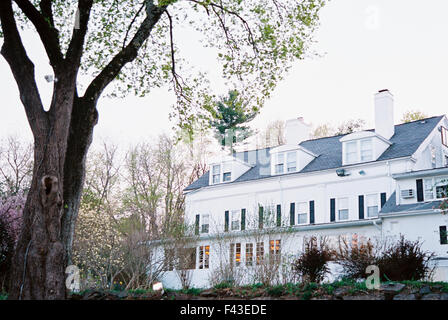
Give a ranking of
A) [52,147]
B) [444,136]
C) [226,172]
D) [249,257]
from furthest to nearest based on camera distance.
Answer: [226,172]
[444,136]
[249,257]
[52,147]

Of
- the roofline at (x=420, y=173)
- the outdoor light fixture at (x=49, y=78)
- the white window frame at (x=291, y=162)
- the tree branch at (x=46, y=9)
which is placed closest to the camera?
the outdoor light fixture at (x=49, y=78)

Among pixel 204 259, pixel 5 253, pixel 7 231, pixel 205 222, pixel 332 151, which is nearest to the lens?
pixel 5 253

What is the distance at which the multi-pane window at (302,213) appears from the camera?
1018 inches

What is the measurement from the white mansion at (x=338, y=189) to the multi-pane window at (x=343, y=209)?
48 mm

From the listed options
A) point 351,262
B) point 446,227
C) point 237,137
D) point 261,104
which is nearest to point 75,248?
point 261,104

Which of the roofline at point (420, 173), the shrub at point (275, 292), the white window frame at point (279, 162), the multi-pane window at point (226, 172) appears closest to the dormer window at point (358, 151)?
A: the roofline at point (420, 173)

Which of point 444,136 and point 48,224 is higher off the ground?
point 444,136

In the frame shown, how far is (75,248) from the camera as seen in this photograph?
66.8 feet

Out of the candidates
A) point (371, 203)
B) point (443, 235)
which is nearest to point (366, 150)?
point (371, 203)

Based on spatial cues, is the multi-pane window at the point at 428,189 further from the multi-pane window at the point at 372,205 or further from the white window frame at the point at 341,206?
the white window frame at the point at 341,206

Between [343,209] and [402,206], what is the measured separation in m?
3.47

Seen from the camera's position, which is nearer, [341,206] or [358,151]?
[341,206]

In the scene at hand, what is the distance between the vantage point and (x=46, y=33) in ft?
32.6

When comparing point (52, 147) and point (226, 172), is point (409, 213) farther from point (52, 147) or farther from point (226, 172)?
point (52, 147)
